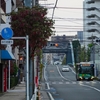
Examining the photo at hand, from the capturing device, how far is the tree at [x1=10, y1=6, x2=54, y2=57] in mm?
19375

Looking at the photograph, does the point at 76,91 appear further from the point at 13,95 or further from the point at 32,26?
the point at 32,26

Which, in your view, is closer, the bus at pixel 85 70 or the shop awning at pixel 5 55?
the shop awning at pixel 5 55

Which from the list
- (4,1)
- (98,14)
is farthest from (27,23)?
(98,14)

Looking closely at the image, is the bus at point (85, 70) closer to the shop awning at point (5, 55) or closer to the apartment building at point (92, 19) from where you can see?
the shop awning at point (5, 55)

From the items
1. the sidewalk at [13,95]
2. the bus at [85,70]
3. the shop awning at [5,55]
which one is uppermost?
the shop awning at [5,55]

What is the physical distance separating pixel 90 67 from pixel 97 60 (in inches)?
1178

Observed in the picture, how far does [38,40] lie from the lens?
2009 cm

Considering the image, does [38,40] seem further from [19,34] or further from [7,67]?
[7,67]

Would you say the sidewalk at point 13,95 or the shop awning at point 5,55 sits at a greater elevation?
the shop awning at point 5,55

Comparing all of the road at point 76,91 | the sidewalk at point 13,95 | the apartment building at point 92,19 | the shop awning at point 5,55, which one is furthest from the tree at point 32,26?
the apartment building at point 92,19

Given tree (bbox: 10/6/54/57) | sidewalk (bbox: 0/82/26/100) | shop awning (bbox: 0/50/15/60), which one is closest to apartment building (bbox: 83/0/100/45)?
sidewalk (bbox: 0/82/26/100)

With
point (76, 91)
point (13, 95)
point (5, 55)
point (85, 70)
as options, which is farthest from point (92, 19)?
point (13, 95)

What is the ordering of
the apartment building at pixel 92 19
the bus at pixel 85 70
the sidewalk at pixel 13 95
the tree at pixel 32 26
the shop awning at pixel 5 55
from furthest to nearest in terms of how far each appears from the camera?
1. the apartment building at pixel 92 19
2. the bus at pixel 85 70
3. the shop awning at pixel 5 55
4. the sidewalk at pixel 13 95
5. the tree at pixel 32 26

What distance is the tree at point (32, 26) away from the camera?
1938 centimetres
